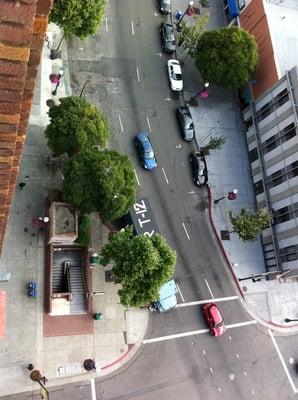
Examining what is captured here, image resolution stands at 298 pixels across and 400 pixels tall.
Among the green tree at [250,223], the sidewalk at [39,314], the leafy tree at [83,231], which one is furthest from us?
the green tree at [250,223]

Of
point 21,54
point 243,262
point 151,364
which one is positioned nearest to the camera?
point 21,54

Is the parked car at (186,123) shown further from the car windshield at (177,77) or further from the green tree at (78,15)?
the green tree at (78,15)

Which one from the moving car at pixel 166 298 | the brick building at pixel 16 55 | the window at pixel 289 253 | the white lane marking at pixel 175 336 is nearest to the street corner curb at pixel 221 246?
the window at pixel 289 253

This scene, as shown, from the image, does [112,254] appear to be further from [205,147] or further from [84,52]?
[84,52]

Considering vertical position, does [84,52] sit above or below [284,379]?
above

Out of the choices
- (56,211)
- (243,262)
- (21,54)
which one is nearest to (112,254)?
(56,211)

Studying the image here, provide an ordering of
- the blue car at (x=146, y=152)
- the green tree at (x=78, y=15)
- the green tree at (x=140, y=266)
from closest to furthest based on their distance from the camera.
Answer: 1. the green tree at (x=140, y=266)
2. the green tree at (x=78, y=15)
3. the blue car at (x=146, y=152)
